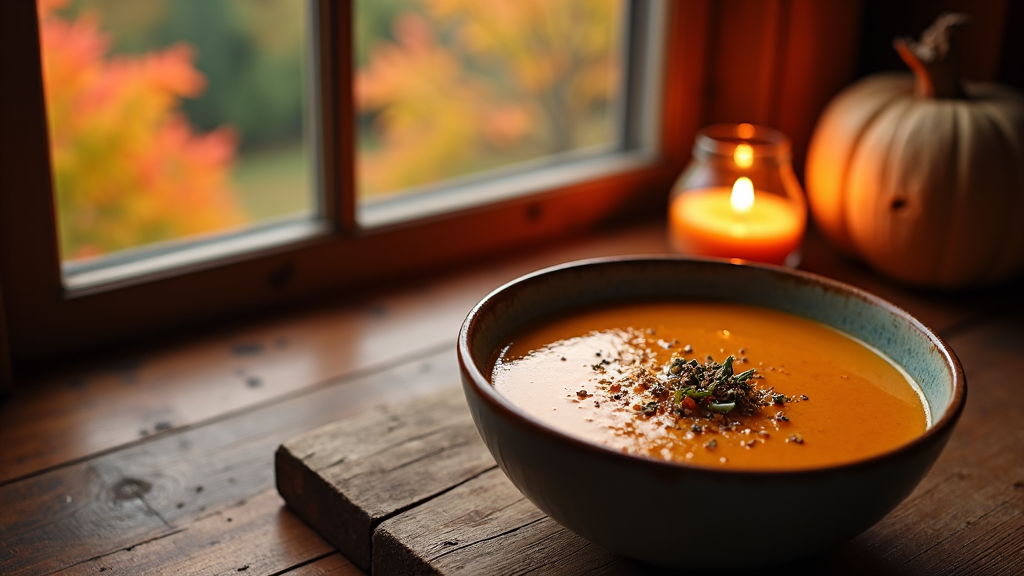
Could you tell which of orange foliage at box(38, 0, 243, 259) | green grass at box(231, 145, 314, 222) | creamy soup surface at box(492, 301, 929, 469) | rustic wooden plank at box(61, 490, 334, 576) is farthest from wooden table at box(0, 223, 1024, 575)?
green grass at box(231, 145, 314, 222)

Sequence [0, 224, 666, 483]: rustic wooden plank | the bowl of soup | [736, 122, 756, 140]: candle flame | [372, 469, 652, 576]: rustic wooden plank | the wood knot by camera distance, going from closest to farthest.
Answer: the bowl of soup, [372, 469, 652, 576]: rustic wooden plank, the wood knot, [0, 224, 666, 483]: rustic wooden plank, [736, 122, 756, 140]: candle flame

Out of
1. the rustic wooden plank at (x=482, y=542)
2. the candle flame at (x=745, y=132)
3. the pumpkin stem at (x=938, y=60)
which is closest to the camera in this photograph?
the rustic wooden plank at (x=482, y=542)

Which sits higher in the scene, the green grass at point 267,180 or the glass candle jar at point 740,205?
the glass candle jar at point 740,205

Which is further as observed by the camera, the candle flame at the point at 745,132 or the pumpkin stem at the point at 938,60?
the candle flame at the point at 745,132

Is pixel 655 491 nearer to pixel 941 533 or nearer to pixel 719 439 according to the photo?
pixel 719 439

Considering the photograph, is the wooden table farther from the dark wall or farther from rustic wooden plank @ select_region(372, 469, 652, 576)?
the dark wall

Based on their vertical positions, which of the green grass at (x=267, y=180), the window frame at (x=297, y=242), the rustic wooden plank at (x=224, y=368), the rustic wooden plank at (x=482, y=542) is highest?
the window frame at (x=297, y=242)

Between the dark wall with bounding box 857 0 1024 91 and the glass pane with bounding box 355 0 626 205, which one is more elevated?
the dark wall with bounding box 857 0 1024 91

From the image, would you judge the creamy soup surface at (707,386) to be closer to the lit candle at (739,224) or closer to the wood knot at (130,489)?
the wood knot at (130,489)

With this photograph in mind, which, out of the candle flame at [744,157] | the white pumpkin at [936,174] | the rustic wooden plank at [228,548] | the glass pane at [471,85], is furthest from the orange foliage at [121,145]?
the white pumpkin at [936,174]
